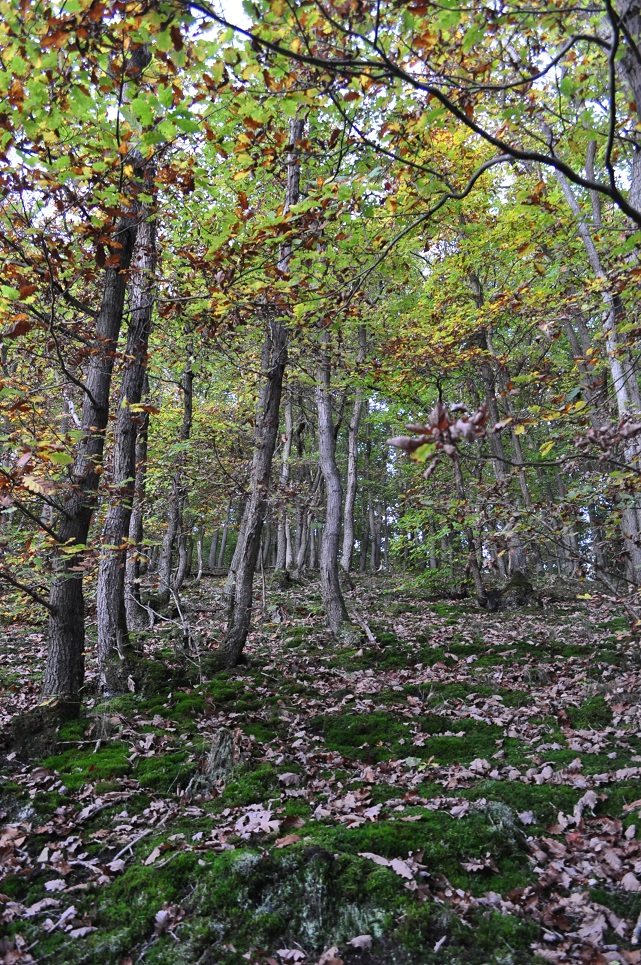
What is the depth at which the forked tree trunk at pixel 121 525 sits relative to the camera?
7.14 meters

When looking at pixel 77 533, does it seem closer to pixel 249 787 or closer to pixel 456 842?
pixel 249 787

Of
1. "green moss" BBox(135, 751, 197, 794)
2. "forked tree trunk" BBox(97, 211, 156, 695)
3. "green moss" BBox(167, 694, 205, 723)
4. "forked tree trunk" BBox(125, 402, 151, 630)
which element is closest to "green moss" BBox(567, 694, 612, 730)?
"green moss" BBox(135, 751, 197, 794)

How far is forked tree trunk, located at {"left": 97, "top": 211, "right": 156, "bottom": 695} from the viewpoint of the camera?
7137 millimetres

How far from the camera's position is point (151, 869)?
3.65 metres

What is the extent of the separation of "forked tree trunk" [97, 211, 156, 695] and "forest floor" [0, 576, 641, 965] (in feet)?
1.61

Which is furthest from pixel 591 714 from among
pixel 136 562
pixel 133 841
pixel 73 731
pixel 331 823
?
pixel 136 562

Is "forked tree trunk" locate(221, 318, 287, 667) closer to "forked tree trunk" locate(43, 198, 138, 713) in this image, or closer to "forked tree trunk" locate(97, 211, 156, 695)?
"forked tree trunk" locate(97, 211, 156, 695)

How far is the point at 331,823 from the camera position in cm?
416

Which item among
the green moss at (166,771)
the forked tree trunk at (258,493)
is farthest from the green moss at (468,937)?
the forked tree trunk at (258,493)

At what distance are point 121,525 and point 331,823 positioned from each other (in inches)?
184

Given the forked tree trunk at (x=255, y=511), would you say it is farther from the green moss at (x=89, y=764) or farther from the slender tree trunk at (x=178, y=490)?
the slender tree trunk at (x=178, y=490)

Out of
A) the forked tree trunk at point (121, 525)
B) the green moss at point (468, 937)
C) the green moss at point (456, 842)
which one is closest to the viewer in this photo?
the green moss at point (468, 937)

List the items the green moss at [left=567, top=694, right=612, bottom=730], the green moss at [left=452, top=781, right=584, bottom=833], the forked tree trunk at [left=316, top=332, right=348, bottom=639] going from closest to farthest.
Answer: the green moss at [left=452, top=781, right=584, bottom=833] → the green moss at [left=567, top=694, right=612, bottom=730] → the forked tree trunk at [left=316, top=332, right=348, bottom=639]

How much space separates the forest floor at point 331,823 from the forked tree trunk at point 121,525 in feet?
1.61
